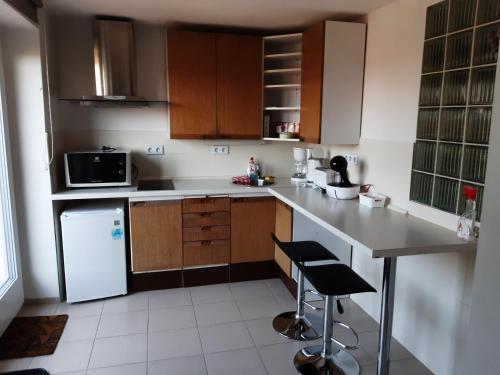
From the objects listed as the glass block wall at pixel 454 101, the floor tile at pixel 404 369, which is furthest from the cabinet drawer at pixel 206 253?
the glass block wall at pixel 454 101

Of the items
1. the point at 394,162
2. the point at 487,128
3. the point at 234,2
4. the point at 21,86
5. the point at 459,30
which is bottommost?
the point at 394,162

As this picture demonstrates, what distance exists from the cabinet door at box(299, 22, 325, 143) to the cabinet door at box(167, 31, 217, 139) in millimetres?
759

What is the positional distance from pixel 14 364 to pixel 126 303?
2.78ft

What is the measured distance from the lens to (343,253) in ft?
9.66

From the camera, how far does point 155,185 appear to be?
10.7ft

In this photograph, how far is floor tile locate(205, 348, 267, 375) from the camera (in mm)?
2127

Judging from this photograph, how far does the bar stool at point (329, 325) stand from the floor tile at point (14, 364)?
5.12ft

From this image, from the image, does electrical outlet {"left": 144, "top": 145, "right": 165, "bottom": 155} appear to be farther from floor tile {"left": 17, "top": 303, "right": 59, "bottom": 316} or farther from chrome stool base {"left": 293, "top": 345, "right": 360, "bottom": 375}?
chrome stool base {"left": 293, "top": 345, "right": 360, "bottom": 375}

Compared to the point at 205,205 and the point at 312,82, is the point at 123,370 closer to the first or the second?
the point at 205,205

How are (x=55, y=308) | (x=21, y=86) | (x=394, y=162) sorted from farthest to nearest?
(x=55, y=308)
(x=21, y=86)
(x=394, y=162)

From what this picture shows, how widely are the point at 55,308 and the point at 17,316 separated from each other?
0.24 meters

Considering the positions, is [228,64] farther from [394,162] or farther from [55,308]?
[55,308]

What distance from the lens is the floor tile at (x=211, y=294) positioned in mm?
2969

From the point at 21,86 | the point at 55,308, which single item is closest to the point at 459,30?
the point at 21,86
